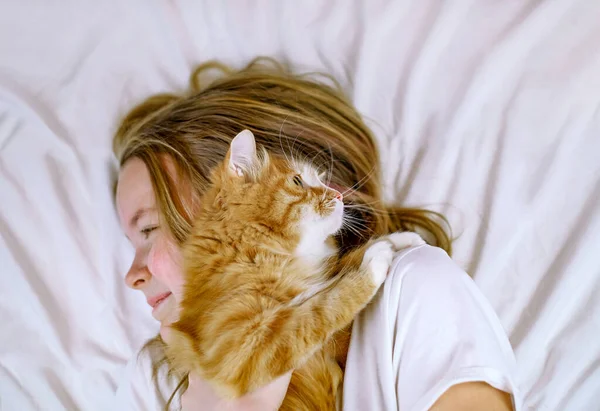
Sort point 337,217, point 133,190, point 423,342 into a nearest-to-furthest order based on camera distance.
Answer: point 423,342
point 337,217
point 133,190

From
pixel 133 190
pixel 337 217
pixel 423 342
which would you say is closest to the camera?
pixel 423 342

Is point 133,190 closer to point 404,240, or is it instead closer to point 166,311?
point 166,311

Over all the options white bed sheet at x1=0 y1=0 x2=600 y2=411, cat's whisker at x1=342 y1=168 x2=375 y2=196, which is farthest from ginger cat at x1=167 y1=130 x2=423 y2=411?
white bed sheet at x1=0 y1=0 x2=600 y2=411

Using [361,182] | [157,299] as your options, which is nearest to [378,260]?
[361,182]

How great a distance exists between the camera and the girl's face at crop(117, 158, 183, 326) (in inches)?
40.8

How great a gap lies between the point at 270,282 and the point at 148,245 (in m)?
0.33

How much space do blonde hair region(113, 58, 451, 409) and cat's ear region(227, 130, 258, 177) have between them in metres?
0.07

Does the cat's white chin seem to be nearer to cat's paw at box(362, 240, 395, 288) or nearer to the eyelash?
cat's paw at box(362, 240, 395, 288)

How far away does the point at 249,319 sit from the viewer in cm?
88

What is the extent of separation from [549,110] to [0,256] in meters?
1.22

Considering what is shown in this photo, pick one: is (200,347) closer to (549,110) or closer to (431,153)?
(431,153)

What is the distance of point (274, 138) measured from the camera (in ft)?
3.37

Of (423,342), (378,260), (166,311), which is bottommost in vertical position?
(166,311)

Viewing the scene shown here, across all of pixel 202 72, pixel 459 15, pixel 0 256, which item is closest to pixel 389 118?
pixel 459 15
